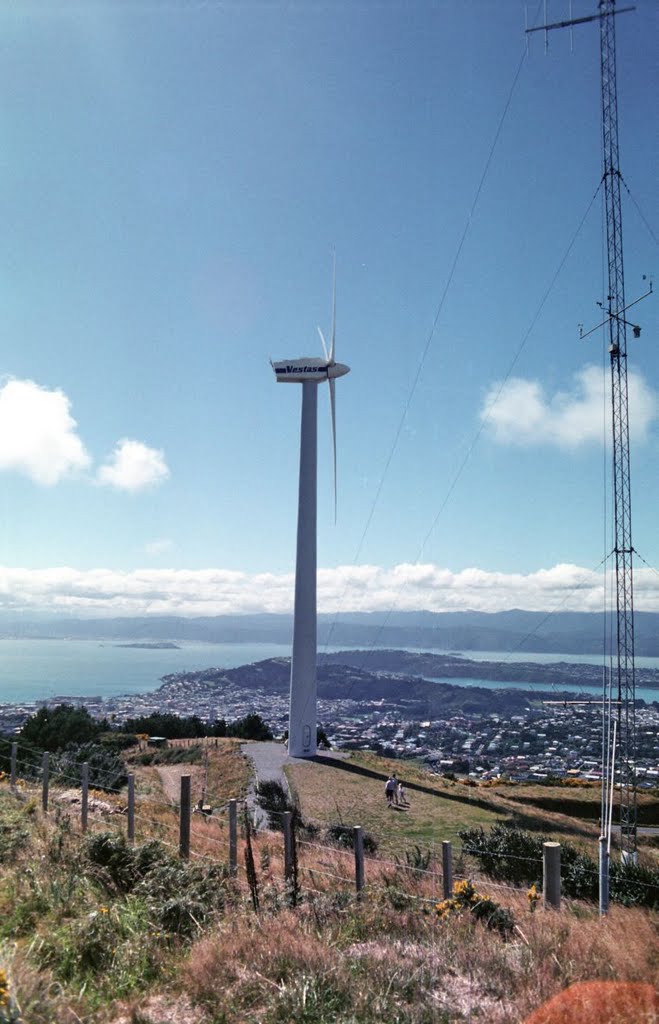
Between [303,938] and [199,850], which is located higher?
[303,938]

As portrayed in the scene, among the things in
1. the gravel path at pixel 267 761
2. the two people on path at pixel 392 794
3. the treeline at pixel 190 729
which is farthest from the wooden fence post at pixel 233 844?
the treeline at pixel 190 729

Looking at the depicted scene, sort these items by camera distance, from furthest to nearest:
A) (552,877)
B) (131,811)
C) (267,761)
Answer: (267,761)
(131,811)
(552,877)

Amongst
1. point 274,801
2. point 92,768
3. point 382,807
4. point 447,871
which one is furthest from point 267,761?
point 447,871

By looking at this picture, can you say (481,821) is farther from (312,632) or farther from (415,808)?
(312,632)

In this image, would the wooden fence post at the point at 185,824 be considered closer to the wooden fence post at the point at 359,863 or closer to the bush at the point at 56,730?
the wooden fence post at the point at 359,863

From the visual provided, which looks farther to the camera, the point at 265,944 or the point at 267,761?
the point at 267,761

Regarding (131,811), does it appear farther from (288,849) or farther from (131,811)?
(288,849)

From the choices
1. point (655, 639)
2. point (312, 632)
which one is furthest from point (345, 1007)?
point (655, 639)
